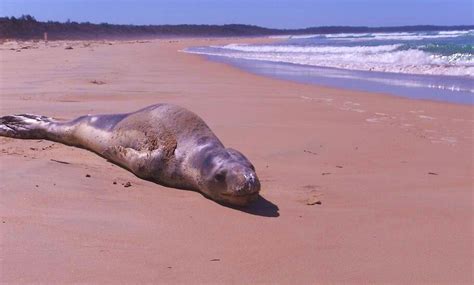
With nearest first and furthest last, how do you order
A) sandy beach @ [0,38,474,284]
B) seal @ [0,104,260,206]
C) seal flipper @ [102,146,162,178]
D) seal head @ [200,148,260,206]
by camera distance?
sandy beach @ [0,38,474,284] < seal head @ [200,148,260,206] < seal @ [0,104,260,206] < seal flipper @ [102,146,162,178]

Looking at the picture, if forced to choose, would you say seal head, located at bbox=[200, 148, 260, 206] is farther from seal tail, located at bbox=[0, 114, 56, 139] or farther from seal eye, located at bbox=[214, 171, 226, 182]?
seal tail, located at bbox=[0, 114, 56, 139]

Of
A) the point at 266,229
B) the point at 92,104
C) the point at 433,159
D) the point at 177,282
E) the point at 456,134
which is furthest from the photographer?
the point at 92,104

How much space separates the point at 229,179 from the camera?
3.76 meters

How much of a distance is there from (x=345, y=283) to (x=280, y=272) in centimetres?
27

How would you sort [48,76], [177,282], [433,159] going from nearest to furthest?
[177,282]
[433,159]
[48,76]

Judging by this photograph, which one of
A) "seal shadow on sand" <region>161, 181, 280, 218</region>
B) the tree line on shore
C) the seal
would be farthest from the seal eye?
the tree line on shore

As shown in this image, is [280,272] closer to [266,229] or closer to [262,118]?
[266,229]

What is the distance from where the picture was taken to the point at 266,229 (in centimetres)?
329

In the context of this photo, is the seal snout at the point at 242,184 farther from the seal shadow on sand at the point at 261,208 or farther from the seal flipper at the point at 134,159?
the seal flipper at the point at 134,159

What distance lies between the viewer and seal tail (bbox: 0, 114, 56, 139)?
5.46m

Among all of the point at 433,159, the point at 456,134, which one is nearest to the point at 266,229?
the point at 433,159

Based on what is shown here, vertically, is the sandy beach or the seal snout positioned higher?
the seal snout

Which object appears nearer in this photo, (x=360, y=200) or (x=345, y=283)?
(x=345, y=283)

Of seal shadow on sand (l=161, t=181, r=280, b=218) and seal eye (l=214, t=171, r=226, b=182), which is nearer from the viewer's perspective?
seal shadow on sand (l=161, t=181, r=280, b=218)
